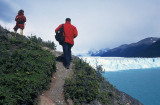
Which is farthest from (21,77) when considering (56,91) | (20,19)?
(20,19)

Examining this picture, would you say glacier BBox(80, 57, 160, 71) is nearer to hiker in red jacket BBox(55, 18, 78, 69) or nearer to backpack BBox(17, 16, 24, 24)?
backpack BBox(17, 16, 24, 24)

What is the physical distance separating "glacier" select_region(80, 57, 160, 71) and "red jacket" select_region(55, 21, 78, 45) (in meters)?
19.1

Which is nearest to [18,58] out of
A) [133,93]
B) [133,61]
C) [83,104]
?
[83,104]

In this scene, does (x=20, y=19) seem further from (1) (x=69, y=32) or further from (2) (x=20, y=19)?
(1) (x=69, y=32)

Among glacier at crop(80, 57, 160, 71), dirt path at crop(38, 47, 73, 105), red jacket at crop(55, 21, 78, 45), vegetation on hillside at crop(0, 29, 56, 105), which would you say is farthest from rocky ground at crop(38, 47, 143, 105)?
glacier at crop(80, 57, 160, 71)

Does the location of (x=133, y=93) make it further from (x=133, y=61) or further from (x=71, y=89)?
(x=133, y=61)

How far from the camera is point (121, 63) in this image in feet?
99.4

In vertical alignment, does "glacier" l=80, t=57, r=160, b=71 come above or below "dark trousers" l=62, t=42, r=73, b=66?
below

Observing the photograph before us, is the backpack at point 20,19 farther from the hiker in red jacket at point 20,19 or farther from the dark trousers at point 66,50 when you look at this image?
the dark trousers at point 66,50

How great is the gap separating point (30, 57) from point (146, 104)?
28.5ft

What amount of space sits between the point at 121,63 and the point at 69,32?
26.5 m

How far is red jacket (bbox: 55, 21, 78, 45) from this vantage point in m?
6.30

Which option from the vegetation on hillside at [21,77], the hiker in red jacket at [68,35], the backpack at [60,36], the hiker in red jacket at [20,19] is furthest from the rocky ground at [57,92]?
the hiker in red jacket at [20,19]

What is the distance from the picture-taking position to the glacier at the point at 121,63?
2797 centimetres
